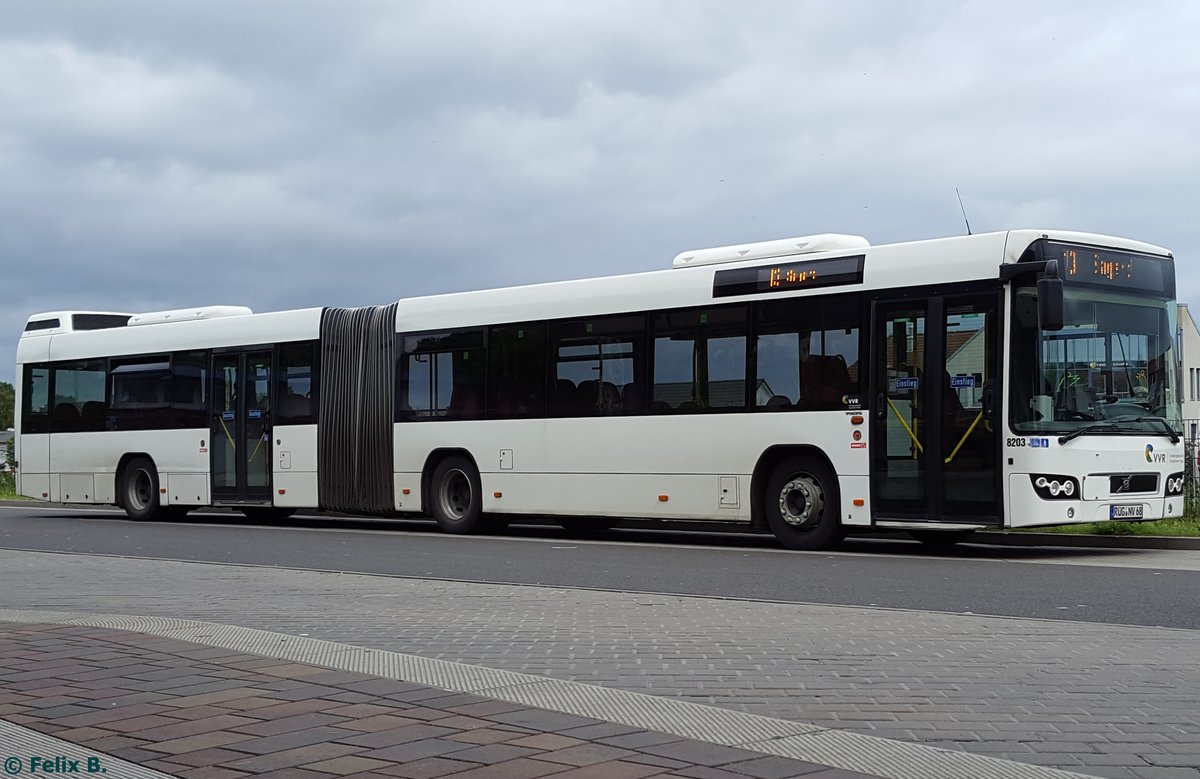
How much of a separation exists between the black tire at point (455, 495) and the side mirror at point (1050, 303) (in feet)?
28.1

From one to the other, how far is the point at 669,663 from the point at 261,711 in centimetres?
245

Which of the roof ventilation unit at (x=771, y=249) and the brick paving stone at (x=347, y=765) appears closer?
the brick paving stone at (x=347, y=765)

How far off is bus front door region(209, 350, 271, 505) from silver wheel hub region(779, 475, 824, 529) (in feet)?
31.1

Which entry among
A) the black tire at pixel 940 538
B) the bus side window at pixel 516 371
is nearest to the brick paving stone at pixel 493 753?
the black tire at pixel 940 538

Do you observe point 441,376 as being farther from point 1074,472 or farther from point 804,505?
point 1074,472

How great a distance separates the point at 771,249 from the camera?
55.9ft

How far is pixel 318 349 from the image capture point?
2236 centimetres

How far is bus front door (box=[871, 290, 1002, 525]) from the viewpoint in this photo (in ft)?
48.5

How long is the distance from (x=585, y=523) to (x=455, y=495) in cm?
188

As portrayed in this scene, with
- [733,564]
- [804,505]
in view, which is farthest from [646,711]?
[804,505]

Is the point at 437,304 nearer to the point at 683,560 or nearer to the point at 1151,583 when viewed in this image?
the point at 683,560

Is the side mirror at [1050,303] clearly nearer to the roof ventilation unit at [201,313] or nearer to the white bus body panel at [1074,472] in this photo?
the white bus body panel at [1074,472]

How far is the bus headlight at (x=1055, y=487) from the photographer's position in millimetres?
14453

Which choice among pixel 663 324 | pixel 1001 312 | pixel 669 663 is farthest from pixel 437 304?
pixel 669 663
